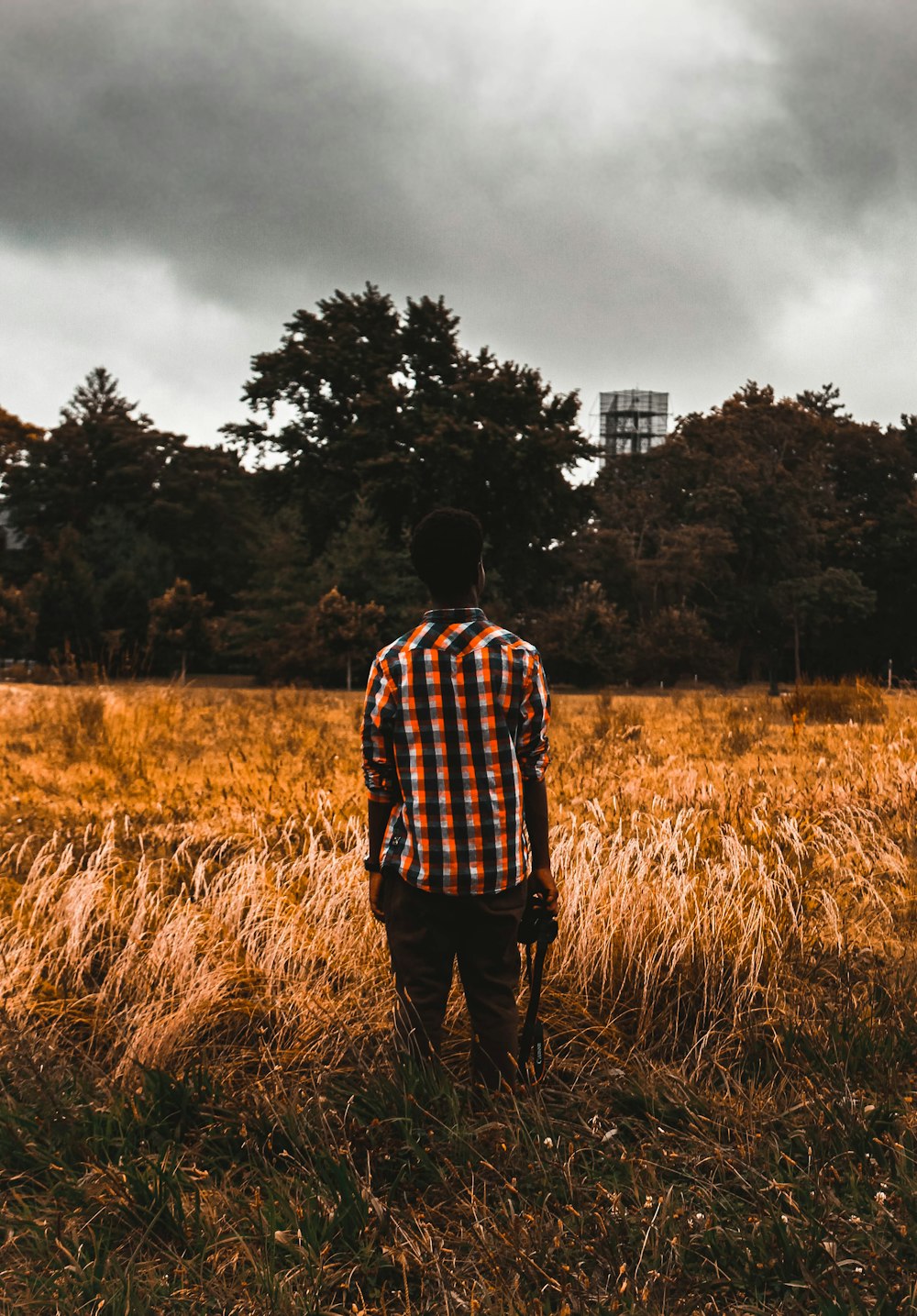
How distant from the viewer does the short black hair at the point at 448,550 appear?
255 cm

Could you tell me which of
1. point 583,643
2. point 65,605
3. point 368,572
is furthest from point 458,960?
point 65,605

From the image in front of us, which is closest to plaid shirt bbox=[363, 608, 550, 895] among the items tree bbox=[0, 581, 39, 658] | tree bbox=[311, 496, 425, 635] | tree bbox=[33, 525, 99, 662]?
tree bbox=[0, 581, 39, 658]

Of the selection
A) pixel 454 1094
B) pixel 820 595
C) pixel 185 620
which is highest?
pixel 820 595

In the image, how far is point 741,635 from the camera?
40.2 m

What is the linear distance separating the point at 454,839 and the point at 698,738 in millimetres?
8396

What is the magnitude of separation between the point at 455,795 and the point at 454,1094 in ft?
2.55

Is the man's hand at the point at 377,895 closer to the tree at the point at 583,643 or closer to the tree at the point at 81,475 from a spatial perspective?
the tree at the point at 583,643

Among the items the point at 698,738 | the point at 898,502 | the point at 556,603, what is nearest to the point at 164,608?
the point at 556,603

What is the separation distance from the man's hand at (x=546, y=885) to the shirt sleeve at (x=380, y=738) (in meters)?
0.41

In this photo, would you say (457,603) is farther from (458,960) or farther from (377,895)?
(458,960)

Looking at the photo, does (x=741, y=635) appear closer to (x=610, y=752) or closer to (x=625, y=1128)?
(x=610, y=752)

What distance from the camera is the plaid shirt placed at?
2.45 m

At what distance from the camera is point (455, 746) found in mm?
2477

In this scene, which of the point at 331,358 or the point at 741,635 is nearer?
the point at 331,358
